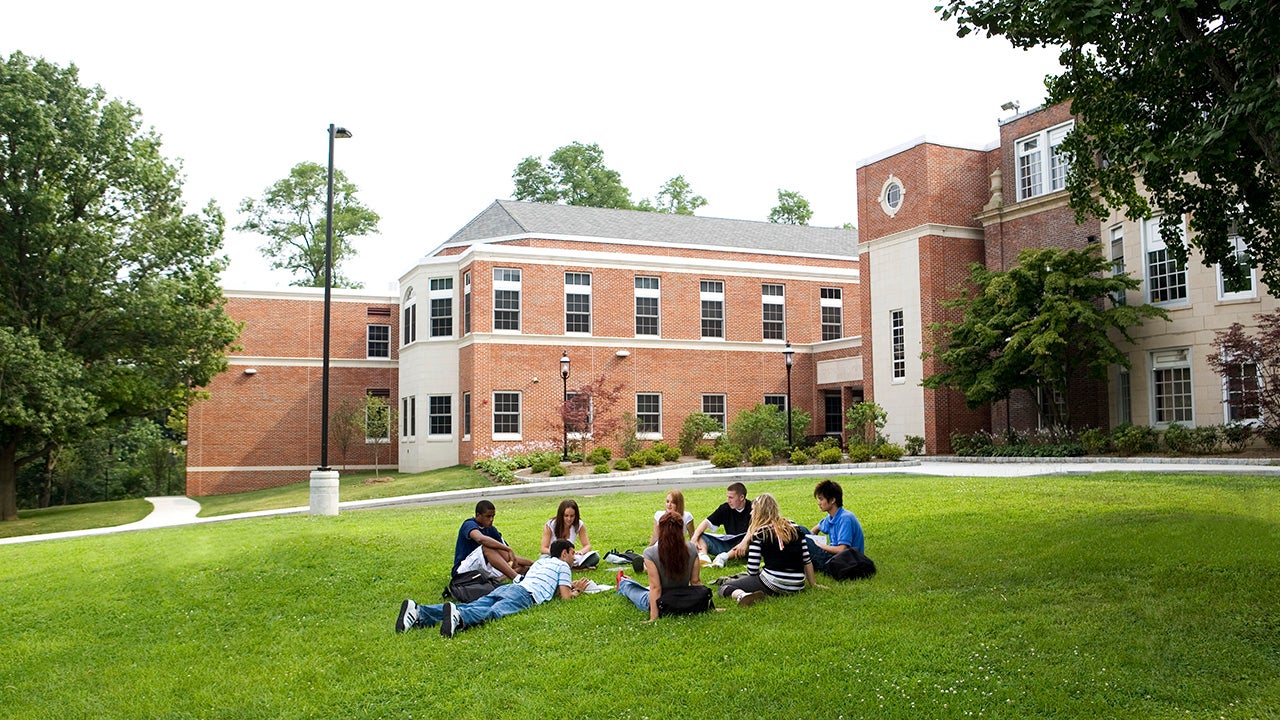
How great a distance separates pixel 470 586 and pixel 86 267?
25531 millimetres

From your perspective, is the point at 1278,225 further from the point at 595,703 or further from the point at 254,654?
the point at 254,654

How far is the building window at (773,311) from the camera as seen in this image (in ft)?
140

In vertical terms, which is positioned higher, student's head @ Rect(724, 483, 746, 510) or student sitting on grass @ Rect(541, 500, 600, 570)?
student's head @ Rect(724, 483, 746, 510)

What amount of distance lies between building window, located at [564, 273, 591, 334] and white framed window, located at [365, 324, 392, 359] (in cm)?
1116

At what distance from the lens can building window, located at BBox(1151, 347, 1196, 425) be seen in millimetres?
25406

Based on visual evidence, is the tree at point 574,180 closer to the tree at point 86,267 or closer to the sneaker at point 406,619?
the tree at point 86,267

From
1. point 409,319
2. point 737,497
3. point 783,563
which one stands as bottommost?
point 783,563

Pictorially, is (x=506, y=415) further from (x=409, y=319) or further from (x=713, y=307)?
(x=713, y=307)

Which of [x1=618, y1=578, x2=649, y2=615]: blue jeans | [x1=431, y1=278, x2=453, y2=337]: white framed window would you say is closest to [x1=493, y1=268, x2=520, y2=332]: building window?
[x1=431, y1=278, x2=453, y2=337]: white framed window

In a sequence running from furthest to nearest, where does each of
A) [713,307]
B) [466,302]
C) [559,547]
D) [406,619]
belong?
[713,307] < [466,302] < [559,547] < [406,619]

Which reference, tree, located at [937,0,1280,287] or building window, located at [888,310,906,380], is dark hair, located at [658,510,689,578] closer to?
tree, located at [937,0,1280,287]

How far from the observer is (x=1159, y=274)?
26.0 m

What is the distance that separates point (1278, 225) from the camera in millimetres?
10086

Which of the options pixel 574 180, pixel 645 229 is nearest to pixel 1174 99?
pixel 645 229
